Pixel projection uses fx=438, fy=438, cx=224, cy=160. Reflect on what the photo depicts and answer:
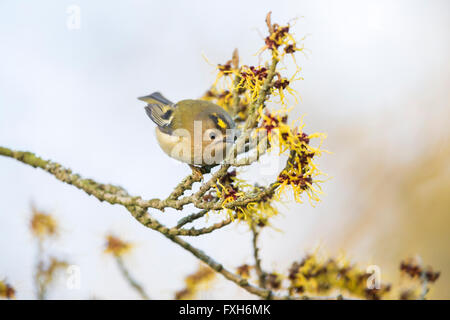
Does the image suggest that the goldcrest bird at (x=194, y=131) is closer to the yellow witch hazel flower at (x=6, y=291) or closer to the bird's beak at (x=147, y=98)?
the bird's beak at (x=147, y=98)

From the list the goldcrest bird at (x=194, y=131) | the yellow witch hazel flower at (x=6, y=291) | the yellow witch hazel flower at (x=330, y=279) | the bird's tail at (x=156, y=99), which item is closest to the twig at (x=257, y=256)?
the yellow witch hazel flower at (x=330, y=279)

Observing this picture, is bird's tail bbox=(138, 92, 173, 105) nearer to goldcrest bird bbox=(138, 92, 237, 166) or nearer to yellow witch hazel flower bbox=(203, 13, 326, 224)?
goldcrest bird bbox=(138, 92, 237, 166)

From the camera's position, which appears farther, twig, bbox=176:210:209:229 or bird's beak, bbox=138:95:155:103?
bird's beak, bbox=138:95:155:103

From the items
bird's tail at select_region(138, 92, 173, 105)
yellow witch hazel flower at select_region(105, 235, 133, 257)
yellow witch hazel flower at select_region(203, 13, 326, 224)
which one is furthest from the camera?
yellow witch hazel flower at select_region(105, 235, 133, 257)

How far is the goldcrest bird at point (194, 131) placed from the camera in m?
1.46

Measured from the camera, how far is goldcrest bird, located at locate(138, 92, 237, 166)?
1.46 m

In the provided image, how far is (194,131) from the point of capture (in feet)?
5.04

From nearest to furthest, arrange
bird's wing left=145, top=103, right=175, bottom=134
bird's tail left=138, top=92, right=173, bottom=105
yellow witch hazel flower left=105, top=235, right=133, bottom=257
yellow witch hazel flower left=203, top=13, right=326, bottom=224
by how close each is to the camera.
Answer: yellow witch hazel flower left=203, top=13, right=326, bottom=224 < bird's wing left=145, top=103, right=175, bottom=134 < bird's tail left=138, top=92, right=173, bottom=105 < yellow witch hazel flower left=105, top=235, right=133, bottom=257

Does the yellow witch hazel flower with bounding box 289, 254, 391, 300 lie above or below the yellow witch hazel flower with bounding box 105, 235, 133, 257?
below

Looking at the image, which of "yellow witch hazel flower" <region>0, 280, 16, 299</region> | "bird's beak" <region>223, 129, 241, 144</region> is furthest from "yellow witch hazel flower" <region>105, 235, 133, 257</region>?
"bird's beak" <region>223, 129, 241, 144</region>

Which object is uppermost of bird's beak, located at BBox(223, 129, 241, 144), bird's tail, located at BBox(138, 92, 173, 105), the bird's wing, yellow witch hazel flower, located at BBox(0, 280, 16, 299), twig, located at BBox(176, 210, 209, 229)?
bird's tail, located at BBox(138, 92, 173, 105)

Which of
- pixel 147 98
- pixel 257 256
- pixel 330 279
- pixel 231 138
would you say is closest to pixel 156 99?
pixel 147 98

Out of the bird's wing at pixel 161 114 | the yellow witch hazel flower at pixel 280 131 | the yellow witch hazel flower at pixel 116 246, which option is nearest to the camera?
the yellow witch hazel flower at pixel 280 131
